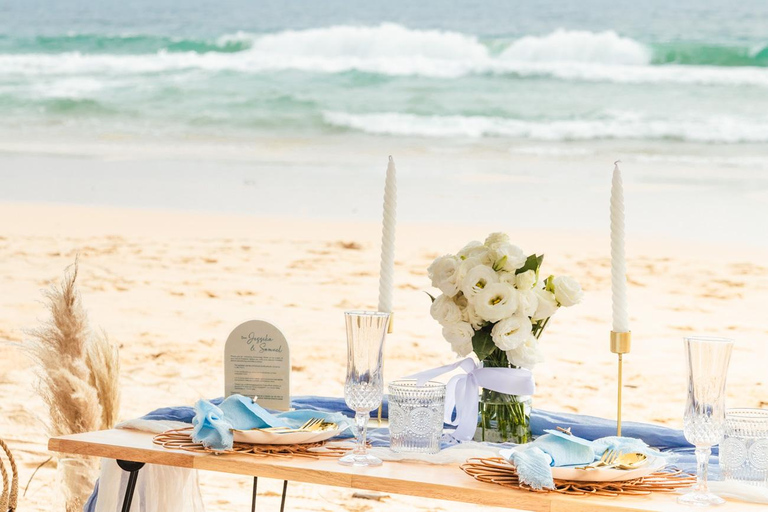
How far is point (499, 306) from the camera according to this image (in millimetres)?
1509

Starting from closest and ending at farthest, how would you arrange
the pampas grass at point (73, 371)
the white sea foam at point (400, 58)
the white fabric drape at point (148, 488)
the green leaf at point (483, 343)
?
the green leaf at point (483, 343) < the white fabric drape at point (148, 488) < the pampas grass at point (73, 371) < the white sea foam at point (400, 58)

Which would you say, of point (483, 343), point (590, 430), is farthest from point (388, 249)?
point (590, 430)

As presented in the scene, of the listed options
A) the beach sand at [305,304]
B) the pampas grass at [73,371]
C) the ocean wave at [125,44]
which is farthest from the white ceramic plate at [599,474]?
the ocean wave at [125,44]

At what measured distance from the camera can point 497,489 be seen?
1.31 meters

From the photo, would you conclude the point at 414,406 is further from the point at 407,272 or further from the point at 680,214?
the point at 680,214

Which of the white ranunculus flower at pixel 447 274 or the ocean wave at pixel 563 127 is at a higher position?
the ocean wave at pixel 563 127

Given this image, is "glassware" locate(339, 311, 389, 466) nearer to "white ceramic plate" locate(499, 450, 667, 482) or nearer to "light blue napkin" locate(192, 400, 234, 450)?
"light blue napkin" locate(192, 400, 234, 450)

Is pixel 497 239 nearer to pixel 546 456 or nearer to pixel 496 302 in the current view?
pixel 496 302

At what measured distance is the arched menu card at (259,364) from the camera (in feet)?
5.50

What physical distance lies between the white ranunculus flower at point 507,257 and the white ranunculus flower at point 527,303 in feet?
0.14

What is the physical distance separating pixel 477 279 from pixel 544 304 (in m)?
0.11

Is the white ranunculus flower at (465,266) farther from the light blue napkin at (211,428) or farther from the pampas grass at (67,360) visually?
the pampas grass at (67,360)

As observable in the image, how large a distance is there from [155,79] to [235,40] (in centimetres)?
139

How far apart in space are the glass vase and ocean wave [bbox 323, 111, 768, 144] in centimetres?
850
